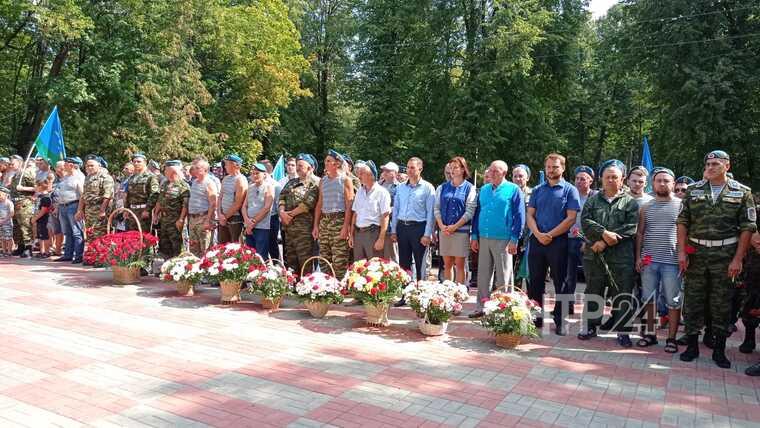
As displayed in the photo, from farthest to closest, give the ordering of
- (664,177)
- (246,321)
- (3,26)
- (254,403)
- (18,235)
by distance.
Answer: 1. (3,26)
2. (18,235)
3. (246,321)
4. (664,177)
5. (254,403)

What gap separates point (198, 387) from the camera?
4184 millimetres

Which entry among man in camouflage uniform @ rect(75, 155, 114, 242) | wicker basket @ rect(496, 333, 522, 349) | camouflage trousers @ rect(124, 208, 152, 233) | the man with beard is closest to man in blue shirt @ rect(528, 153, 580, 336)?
the man with beard

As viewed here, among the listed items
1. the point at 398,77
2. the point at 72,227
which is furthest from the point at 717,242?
the point at 398,77

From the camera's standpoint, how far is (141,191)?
9008 mm

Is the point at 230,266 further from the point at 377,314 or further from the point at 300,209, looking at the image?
the point at 377,314

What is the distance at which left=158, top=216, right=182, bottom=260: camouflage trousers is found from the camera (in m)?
8.62

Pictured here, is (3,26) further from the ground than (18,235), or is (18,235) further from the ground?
(3,26)

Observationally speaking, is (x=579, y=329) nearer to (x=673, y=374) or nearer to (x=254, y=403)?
(x=673, y=374)

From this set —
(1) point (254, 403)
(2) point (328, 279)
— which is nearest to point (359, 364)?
(1) point (254, 403)

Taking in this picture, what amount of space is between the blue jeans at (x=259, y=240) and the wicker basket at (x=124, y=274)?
1649mm

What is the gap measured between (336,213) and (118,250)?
10.5 feet

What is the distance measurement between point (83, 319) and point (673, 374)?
5909 millimetres

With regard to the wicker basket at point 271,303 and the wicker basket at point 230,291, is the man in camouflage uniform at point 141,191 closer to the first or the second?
the wicker basket at point 230,291

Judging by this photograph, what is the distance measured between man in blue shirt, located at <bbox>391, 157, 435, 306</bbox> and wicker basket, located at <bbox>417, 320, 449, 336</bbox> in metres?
1.17
